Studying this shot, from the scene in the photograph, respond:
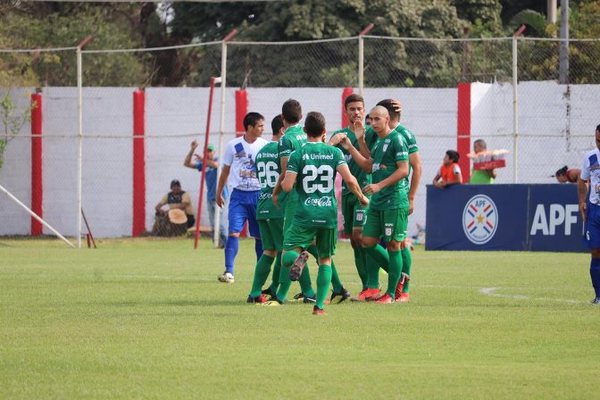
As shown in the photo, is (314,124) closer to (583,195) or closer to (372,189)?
(372,189)

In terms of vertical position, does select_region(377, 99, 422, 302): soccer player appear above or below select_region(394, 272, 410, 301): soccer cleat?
above

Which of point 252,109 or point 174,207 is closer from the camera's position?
point 174,207

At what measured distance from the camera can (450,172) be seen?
86.9 ft

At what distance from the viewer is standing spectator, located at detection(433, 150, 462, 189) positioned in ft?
86.5

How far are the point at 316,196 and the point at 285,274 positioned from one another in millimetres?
1203

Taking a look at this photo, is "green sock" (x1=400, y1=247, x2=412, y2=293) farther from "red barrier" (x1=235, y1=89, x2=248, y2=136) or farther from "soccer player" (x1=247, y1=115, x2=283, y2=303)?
"red barrier" (x1=235, y1=89, x2=248, y2=136)

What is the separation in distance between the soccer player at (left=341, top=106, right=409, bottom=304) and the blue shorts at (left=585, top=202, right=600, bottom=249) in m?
1.91

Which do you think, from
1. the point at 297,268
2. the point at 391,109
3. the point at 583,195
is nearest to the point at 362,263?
the point at 391,109

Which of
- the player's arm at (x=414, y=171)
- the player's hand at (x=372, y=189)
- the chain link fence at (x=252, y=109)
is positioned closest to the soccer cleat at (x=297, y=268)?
the player's hand at (x=372, y=189)

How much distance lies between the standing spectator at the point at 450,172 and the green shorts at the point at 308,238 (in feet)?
44.1

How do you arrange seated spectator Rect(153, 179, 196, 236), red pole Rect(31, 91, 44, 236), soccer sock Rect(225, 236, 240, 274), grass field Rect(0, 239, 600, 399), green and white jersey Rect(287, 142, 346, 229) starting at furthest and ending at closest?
red pole Rect(31, 91, 44, 236) < seated spectator Rect(153, 179, 196, 236) < soccer sock Rect(225, 236, 240, 274) < green and white jersey Rect(287, 142, 346, 229) < grass field Rect(0, 239, 600, 399)

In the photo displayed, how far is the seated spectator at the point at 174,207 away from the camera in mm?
33281

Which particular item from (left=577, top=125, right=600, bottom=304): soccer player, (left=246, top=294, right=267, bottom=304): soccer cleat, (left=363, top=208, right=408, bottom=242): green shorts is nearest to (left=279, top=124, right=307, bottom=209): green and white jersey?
(left=363, top=208, right=408, bottom=242): green shorts

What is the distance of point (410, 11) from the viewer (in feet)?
132
